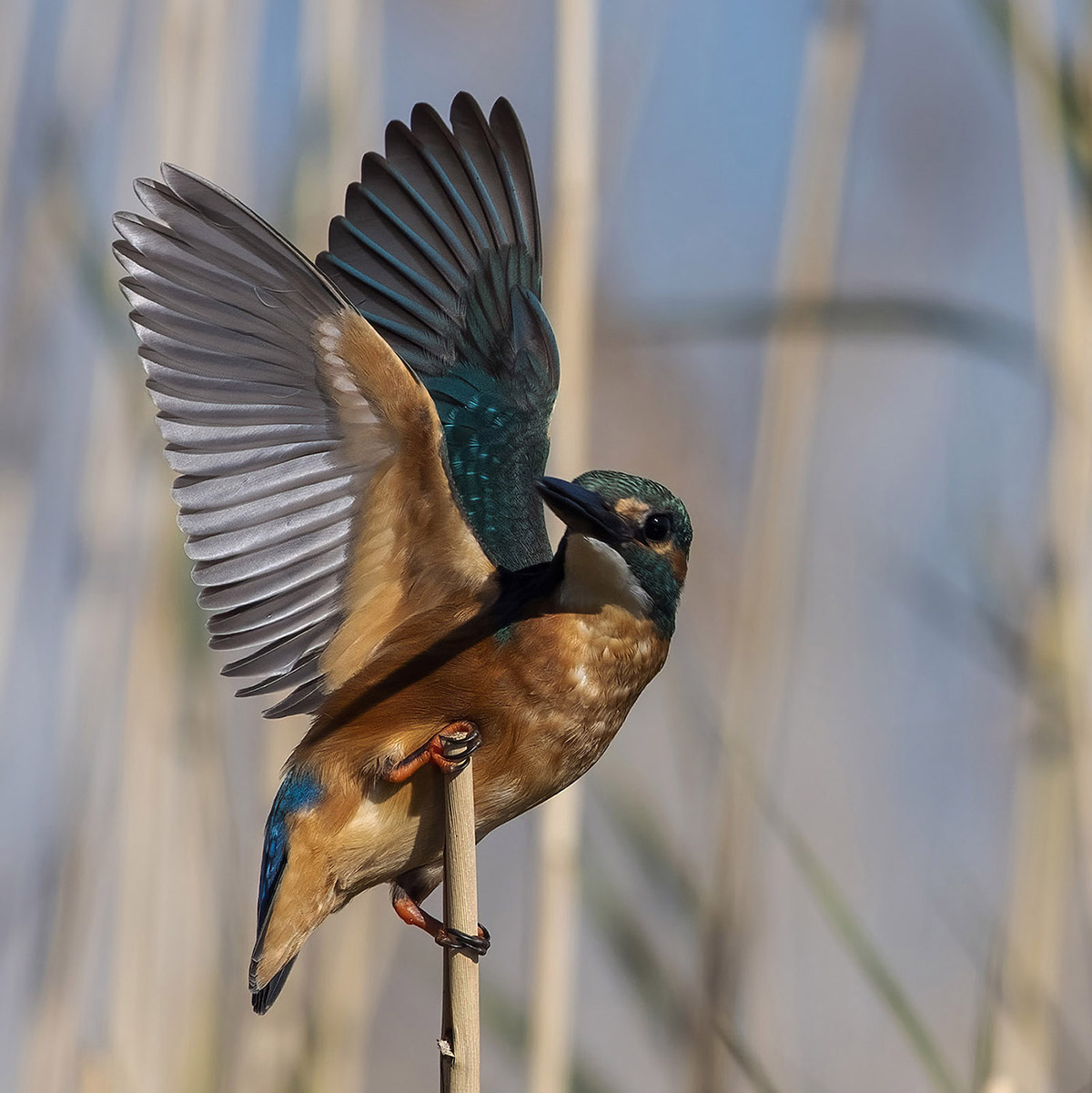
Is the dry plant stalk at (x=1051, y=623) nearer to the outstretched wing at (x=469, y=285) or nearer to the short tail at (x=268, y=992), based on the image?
the outstretched wing at (x=469, y=285)

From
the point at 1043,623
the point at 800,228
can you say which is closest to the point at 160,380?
the point at 800,228

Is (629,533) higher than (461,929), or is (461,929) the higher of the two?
(629,533)

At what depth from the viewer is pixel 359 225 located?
1.45 meters

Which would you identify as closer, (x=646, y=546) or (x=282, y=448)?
(x=282, y=448)

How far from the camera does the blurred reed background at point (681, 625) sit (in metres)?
1.42

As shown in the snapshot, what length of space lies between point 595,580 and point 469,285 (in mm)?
403

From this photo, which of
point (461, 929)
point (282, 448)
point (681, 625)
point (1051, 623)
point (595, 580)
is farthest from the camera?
point (681, 625)

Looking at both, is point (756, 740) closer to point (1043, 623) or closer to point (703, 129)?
point (1043, 623)

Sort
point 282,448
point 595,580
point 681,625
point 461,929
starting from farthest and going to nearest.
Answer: point 681,625
point 595,580
point 282,448
point 461,929

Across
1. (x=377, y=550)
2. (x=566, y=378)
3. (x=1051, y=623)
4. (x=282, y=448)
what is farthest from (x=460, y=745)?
(x=1051, y=623)

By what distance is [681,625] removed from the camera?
1661mm

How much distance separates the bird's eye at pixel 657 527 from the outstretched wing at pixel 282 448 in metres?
A: 0.15


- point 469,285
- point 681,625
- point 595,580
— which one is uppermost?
point 469,285

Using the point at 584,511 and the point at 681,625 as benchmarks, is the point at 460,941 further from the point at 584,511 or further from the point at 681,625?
the point at 681,625
